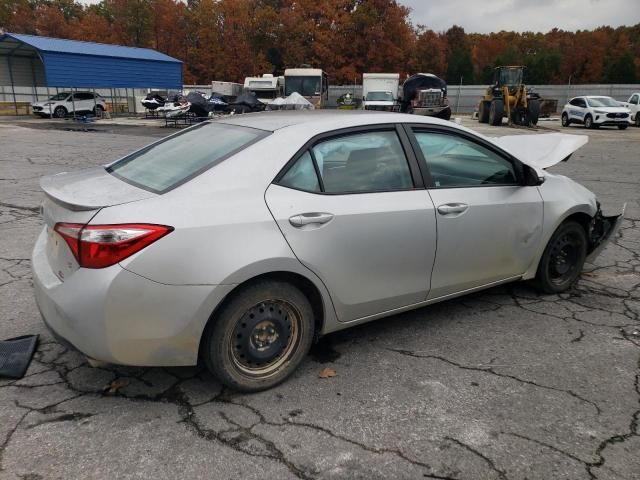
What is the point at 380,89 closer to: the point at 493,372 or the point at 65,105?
the point at 65,105

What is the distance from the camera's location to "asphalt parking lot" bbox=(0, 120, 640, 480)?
93.4 inches

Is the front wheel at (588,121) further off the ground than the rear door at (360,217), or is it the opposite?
the rear door at (360,217)

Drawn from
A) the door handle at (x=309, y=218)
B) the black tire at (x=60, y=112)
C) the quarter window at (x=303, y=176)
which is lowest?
the black tire at (x=60, y=112)

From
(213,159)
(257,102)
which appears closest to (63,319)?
(213,159)

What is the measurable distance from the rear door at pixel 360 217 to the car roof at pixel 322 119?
0.25 feet

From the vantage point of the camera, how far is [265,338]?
115 inches

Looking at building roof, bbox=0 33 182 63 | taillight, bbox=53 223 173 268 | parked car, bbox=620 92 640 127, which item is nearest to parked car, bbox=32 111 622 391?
taillight, bbox=53 223 173 268

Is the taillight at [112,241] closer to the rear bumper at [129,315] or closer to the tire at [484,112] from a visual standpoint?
the rear bumper at [129,315]

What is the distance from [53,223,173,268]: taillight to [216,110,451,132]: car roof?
103 cm

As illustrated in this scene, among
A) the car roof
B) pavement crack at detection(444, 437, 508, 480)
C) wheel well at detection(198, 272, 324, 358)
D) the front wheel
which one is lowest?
the front wheel

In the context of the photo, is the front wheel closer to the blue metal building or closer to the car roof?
the blue metal building

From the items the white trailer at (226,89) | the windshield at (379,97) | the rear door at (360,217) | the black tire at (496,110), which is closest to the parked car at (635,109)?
the black tire at (496,110)

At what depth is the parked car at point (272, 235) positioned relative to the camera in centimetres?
252

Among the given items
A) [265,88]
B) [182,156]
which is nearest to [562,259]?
[182,156]
